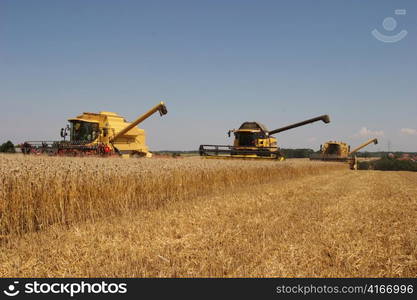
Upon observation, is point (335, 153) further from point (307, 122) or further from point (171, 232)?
point (171, 232)

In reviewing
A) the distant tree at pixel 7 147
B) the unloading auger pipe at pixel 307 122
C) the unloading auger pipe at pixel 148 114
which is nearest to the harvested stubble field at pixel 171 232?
the unloading auger pipe at pixel 148 114

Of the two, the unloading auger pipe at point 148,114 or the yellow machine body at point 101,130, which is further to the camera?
the unloading auger pipe at point 148,114

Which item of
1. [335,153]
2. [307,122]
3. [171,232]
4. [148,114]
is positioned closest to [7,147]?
[148,114]

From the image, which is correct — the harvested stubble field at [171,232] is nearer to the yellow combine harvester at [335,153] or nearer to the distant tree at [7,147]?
the distant tree at [7,147]

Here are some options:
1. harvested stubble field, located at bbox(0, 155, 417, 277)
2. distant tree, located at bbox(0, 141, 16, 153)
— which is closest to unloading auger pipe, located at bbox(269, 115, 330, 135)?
harvested stubble field, located at bbox(0, 155, 417, 277)

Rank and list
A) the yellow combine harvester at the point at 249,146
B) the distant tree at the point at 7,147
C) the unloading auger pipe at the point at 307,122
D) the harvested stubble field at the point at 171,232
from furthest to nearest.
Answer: the unloading auger pipe at the point at 307,122 → the distant tree at the point at 7,147 → the yellow combine harvester at the point at 249,146 → the harvested stubble field at the point at 171,232

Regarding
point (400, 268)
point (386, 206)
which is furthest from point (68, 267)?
point (386, 206)

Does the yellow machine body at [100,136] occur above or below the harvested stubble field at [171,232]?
above

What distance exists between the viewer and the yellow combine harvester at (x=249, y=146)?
748 inches

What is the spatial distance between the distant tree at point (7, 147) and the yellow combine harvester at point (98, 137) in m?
2.03

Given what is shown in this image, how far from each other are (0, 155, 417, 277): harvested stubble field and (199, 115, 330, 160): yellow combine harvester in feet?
35.8

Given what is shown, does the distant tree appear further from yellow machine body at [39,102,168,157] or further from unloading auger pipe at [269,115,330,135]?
unloading auger pipe at [269,115,330,135]

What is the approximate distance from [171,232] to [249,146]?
51.8ft

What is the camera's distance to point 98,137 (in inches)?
800
